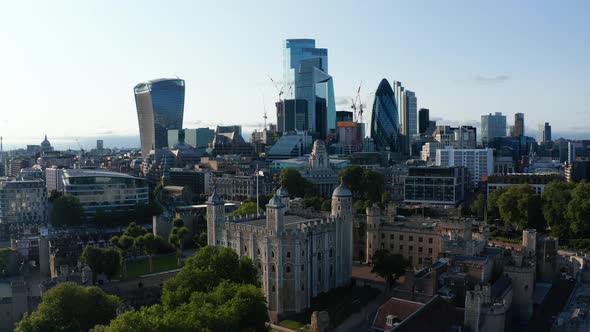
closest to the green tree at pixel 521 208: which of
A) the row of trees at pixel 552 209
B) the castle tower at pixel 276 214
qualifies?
the row of trees at pixel 552 209

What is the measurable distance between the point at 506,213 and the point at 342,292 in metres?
45.4

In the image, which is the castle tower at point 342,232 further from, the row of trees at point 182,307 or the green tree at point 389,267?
the row of trees at point 182,307

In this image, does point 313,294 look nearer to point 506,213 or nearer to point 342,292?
point 342,292

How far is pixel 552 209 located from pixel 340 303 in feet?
165

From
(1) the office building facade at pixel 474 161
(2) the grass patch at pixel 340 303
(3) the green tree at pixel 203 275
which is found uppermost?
(1) the office building facade at pixel 474 161

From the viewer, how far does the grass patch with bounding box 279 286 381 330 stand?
5725 centimetres

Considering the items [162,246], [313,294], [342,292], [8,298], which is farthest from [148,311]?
[162,246]

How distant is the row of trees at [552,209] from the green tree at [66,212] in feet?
265

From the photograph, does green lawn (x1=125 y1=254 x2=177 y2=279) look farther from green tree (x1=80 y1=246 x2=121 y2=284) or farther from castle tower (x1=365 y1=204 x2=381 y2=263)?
castle tower (x1=365 y1=204 x2=381 y2=263)

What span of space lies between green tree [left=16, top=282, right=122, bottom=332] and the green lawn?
23.8m

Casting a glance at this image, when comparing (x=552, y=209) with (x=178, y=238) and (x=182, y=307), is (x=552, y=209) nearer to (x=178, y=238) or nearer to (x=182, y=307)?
(x=178, y=238)

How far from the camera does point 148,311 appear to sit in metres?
41.9

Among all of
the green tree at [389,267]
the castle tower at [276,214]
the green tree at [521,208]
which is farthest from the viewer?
the green tree at [521,208]

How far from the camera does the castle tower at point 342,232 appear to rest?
6769cm
